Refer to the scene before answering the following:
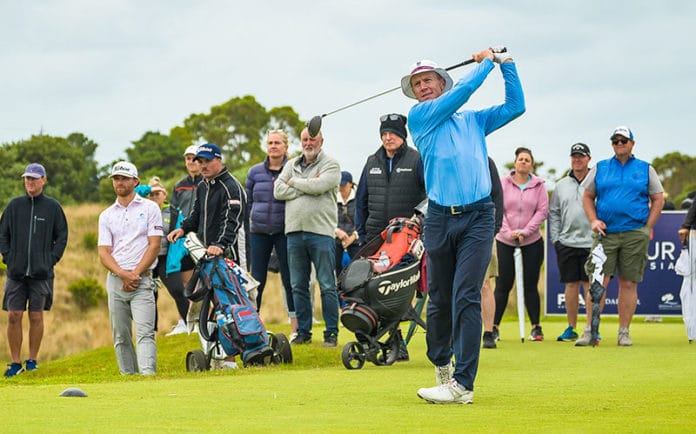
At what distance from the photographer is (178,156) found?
51.2 meters

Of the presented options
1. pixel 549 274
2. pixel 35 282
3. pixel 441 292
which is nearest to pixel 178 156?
pixel 549 274

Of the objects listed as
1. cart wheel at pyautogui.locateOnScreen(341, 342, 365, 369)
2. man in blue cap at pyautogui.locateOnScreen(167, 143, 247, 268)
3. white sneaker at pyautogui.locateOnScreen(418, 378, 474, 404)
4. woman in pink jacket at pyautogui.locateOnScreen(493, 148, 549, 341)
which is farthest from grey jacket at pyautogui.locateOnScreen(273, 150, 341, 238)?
white sneaker at pyautogui.locateOnScreen(418, 378, 474, 404)

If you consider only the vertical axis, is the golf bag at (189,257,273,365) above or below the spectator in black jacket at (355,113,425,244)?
below

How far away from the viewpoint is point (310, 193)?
481 inches

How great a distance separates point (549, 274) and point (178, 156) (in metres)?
33.5

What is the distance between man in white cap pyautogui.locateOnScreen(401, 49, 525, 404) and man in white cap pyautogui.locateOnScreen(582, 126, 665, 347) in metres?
5.48

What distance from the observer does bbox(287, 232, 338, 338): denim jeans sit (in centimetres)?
1240

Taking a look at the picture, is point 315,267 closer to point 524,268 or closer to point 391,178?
point 391,178

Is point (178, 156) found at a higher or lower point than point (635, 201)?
higher

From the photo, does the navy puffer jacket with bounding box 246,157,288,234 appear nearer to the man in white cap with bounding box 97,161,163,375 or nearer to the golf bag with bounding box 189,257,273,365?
the man in white cap with bounding box 97,161,163,375

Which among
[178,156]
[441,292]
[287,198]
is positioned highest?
[178,156]

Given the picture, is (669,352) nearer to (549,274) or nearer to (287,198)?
(287,198)

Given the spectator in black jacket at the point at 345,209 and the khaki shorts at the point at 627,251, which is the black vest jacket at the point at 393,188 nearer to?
the khaki shorts at the point at 627,251

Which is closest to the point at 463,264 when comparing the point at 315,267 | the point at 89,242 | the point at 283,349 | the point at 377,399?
the point at 377,399
